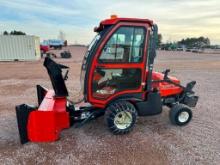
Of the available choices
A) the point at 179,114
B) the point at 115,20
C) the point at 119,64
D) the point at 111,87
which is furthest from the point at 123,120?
the point at 115,20

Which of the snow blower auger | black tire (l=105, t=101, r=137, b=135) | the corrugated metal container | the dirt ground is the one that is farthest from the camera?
the corrugated metal container

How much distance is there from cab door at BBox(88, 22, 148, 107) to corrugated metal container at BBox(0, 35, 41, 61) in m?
19.0

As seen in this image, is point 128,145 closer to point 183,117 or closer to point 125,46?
point 183,117

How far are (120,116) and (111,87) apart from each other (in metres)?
0.59

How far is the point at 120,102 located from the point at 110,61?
824 millimetres

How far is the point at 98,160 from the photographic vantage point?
3.32 m

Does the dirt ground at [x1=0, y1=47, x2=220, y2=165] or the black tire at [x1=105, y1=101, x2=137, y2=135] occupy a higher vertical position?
the black tire at [x1=105, y1=101, x2=137, y2=135]

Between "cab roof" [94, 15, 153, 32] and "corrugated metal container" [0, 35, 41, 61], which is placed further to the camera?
"corrugated metal container" [0, 35, 41, 61]

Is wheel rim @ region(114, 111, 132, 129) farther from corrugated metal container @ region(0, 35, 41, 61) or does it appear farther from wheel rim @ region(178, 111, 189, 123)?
corrugated metal container @ region(0, 35, 41, 61)

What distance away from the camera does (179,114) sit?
4477mm

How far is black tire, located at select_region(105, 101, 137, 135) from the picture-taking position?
3893mm

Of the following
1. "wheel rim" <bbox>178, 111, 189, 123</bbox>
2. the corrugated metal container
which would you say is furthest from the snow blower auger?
the corrugated metal container

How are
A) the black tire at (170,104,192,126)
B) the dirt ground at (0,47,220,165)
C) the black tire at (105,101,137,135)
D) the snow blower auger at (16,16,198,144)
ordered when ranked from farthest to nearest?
the black tire at (170,104,192,126)
the black tire at (105,101,137,135)
the snow blower auger at (16,16,198,144)
the dirt ground at (0,47,220,165)

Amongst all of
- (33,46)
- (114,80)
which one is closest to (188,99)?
(114,80)
